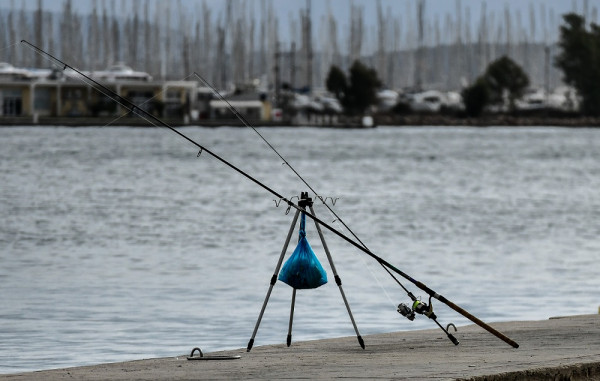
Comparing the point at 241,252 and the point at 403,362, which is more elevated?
the point at 403,362

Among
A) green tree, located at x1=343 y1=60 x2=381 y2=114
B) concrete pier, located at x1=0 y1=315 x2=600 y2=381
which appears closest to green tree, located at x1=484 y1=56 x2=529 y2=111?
green tree, located at x1=343 y1=60 x2=381 y2=114

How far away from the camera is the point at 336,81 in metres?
166

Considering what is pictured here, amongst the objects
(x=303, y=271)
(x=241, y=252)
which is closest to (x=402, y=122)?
(x=241, y=252)

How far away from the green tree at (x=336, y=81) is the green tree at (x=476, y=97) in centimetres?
1597

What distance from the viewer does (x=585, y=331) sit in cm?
1224

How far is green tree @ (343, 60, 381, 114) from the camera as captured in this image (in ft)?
539

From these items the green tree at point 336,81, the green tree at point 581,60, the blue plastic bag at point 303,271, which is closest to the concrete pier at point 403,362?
the blue plastic bag at point 303,271

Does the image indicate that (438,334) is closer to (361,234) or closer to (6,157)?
(361,234)

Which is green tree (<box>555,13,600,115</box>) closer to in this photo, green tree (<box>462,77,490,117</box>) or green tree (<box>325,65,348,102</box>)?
green tree (<box>462,77,490,117</box>)

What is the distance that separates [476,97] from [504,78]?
4.40 meters

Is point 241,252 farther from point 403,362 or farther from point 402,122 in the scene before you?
point 402,122

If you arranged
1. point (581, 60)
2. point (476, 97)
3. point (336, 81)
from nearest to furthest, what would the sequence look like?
point (336, 81) < point (476, 97) < point (581, 60)

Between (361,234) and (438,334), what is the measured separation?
24182 millimetres

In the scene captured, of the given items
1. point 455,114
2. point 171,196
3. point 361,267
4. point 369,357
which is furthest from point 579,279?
point 455,114
